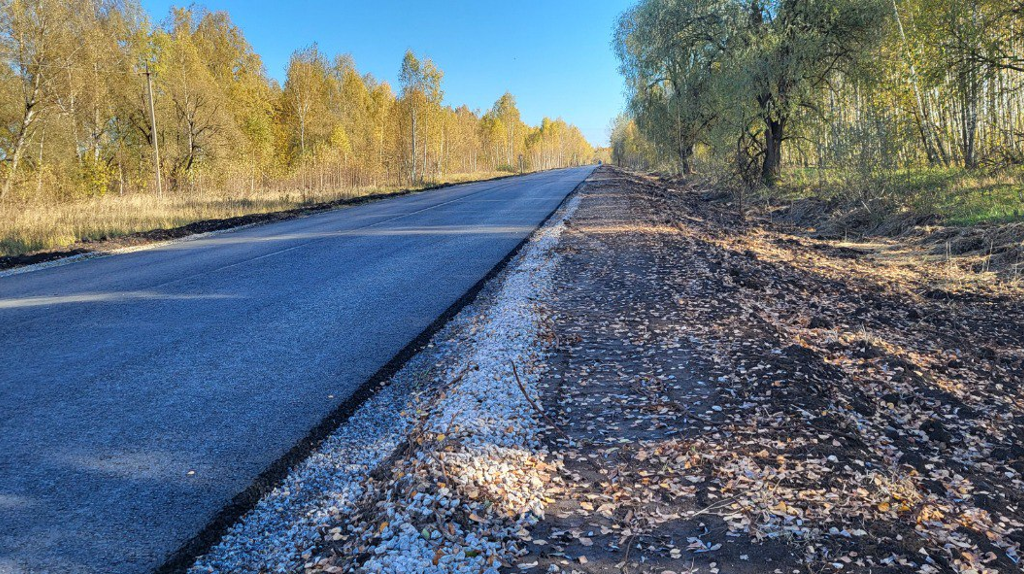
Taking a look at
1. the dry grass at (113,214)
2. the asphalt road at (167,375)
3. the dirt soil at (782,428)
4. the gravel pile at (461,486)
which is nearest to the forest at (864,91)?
the dirt soil at (782,428)

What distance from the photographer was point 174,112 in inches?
1294

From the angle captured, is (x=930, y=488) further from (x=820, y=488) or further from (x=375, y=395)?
(x=375, y=395)

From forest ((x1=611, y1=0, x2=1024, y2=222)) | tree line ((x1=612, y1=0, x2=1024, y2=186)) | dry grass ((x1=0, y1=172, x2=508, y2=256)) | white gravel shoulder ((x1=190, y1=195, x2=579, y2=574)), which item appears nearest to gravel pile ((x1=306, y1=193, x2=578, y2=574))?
white gravel shoulder ((x1=190, y1=195, x2=579, y2=574))

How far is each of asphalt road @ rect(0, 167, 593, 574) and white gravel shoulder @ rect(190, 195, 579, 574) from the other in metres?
0.30

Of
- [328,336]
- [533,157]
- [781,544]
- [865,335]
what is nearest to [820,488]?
[781,544]

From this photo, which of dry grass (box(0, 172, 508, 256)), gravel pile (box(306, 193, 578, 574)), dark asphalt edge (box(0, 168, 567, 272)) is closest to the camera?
gravel pile (box(306, 193, 578, 574))

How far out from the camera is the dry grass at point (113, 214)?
12.9m

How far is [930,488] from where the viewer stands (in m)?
2.90

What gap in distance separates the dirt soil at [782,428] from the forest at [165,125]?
13.4 m

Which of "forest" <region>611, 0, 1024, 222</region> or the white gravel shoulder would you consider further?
"forest" <region>611, 0, 1024, 222</region>

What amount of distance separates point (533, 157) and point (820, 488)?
416 ft

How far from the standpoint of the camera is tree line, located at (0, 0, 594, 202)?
2106 centimetres

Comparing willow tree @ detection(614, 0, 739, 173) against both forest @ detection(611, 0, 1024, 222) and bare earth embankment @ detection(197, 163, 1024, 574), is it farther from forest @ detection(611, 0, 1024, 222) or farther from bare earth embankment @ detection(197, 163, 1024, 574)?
bare earth embankment @ detection(197, 163, 1024, 574)

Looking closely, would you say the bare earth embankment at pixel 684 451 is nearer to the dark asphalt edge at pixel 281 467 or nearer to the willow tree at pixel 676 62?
the dark asphalt edge at pixel 281 467
